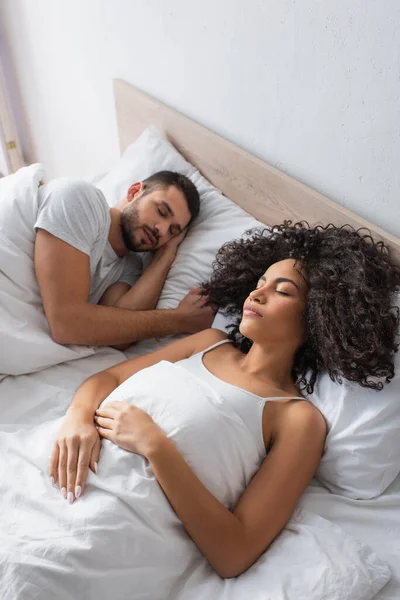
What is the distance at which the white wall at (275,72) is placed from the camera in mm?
1266

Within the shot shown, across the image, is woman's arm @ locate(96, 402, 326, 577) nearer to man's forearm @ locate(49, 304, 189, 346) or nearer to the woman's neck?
the woman's neck

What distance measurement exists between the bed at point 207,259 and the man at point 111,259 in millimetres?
71

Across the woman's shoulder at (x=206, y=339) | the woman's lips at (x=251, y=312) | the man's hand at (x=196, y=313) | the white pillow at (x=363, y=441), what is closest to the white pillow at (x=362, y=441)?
the white pillow at (x=363, y=441)

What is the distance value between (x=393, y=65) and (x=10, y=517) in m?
1.20

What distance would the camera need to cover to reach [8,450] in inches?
48.0

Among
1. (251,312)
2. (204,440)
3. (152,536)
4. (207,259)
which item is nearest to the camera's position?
(152,536)

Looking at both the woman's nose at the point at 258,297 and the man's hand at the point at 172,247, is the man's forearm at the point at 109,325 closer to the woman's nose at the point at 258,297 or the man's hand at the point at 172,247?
the man's hand at the point at 172,247

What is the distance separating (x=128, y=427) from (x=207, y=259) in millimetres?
651

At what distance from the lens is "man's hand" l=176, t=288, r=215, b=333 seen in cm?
162

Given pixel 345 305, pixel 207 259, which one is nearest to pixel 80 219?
pixel 207 259

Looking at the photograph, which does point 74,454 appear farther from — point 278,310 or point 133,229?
point 133,229

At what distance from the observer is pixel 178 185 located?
173cm

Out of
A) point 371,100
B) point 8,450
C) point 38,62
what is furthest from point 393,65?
point 38,62

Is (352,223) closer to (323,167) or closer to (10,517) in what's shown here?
(323,167)
